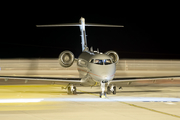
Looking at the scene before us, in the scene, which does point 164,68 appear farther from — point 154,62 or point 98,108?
point 98,108

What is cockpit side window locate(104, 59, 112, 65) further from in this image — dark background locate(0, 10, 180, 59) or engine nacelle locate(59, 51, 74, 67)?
dark background locate(0, 10, 180, 59)

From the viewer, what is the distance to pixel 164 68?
4912 centimetres

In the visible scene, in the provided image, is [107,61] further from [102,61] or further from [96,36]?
[96,36]

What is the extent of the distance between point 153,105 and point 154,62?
118 ft

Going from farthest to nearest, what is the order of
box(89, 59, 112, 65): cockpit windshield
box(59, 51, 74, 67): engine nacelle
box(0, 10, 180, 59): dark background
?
box(0, 10, 180, 59): dark background → box(59, 51, 74, 67): engine nacelle → box(89, 59, 112, 65): cockpit windshield

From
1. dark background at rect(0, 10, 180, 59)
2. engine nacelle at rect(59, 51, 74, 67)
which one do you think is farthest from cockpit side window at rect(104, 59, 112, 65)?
dark background at rect(0, 10, 180, 59)

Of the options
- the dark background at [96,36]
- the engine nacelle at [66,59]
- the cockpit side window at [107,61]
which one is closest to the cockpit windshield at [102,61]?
the cockpit side window at [107,61]

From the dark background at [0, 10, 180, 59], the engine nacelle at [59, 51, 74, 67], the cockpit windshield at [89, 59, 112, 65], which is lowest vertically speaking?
the cockpit windshield at [89, 59, 112, 65]

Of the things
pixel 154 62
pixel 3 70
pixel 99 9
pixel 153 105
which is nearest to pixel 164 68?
pixel 154 62

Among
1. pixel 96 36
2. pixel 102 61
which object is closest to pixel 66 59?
pixel 102 61

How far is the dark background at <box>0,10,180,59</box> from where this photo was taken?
9425 centimetres

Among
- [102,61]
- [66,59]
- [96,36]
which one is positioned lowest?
[102,61]

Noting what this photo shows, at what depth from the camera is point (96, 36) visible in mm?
119312

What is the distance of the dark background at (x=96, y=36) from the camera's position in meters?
94.2
